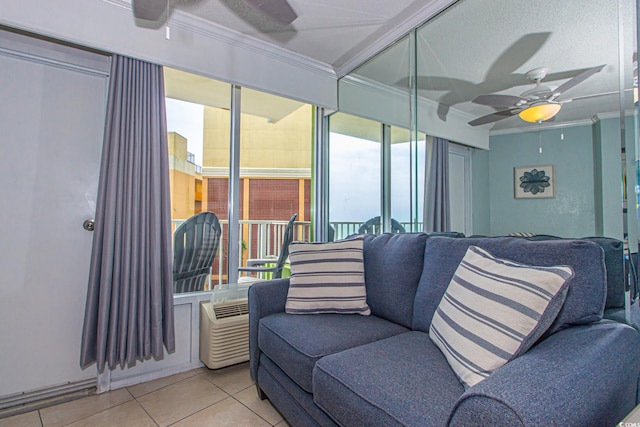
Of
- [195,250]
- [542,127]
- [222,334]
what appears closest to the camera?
[542,127]

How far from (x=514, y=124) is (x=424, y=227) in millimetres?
906

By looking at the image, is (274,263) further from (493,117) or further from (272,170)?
(493,117)

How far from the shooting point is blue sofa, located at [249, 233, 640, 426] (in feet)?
2.29

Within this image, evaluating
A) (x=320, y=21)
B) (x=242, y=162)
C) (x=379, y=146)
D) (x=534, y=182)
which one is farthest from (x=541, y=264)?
(x=242, y=162)

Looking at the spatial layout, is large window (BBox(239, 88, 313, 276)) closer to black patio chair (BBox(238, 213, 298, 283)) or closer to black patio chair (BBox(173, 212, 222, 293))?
black patio chair (BBox(238, 213, 298, 283))

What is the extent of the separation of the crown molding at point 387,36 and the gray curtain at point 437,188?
0.85m

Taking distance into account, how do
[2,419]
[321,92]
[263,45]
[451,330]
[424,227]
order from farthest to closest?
[321,92], [263,45], [424,227], [2,419], [451,330]

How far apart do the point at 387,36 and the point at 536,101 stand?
132cm

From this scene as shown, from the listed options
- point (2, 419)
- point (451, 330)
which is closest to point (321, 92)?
point (451, 330)

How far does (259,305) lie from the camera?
182cm

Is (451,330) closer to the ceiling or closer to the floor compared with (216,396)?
closer to the ceiling

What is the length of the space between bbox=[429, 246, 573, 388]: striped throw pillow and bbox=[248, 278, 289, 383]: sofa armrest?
99 centimetres

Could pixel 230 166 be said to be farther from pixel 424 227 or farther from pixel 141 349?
pixel 424 227

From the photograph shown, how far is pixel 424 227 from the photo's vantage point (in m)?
2.33
